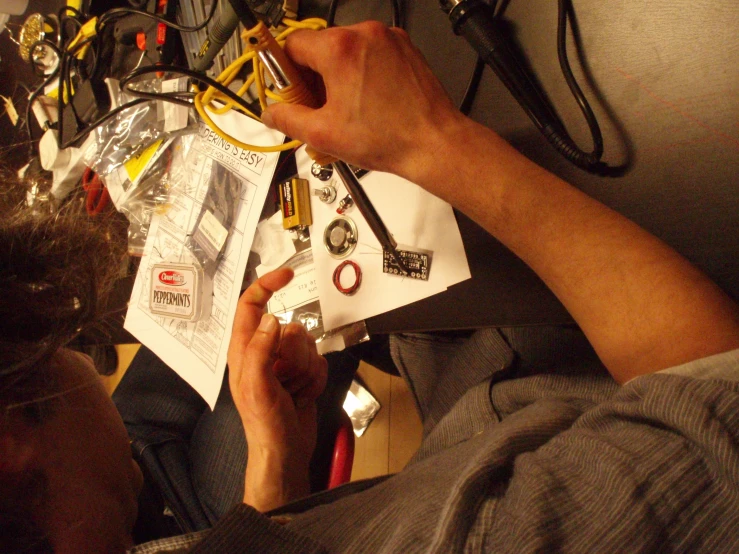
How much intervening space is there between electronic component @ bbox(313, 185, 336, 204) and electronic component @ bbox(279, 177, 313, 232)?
0.07 ft

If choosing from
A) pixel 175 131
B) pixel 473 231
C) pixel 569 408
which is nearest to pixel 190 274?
pixel 175 131

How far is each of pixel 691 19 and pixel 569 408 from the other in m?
0.38

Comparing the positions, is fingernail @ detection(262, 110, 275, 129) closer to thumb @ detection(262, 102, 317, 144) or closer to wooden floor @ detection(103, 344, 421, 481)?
thumb @ detection(262, 102, 317, 144)

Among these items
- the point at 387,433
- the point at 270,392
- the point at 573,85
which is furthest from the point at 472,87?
the point at 387,433

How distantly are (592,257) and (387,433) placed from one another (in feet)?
3.05

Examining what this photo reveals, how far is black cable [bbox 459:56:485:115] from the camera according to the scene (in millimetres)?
499

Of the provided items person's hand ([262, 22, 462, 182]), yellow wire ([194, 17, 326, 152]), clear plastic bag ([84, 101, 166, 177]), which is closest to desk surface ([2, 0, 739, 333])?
person's hand ([262, 22, 462, 182])

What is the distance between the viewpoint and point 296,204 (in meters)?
0.60

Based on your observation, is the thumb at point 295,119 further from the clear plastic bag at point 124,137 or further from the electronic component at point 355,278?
the clear plastic bag at point 124,137

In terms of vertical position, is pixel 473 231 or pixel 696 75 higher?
pixel 696 75

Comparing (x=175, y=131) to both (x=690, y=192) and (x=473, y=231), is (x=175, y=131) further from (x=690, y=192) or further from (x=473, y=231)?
(x=690, y=192)

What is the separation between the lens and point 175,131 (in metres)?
0.74

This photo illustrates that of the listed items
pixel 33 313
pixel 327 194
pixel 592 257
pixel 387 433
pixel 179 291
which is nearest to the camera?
pixel 592 257

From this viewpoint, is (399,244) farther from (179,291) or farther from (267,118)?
(179,291)
